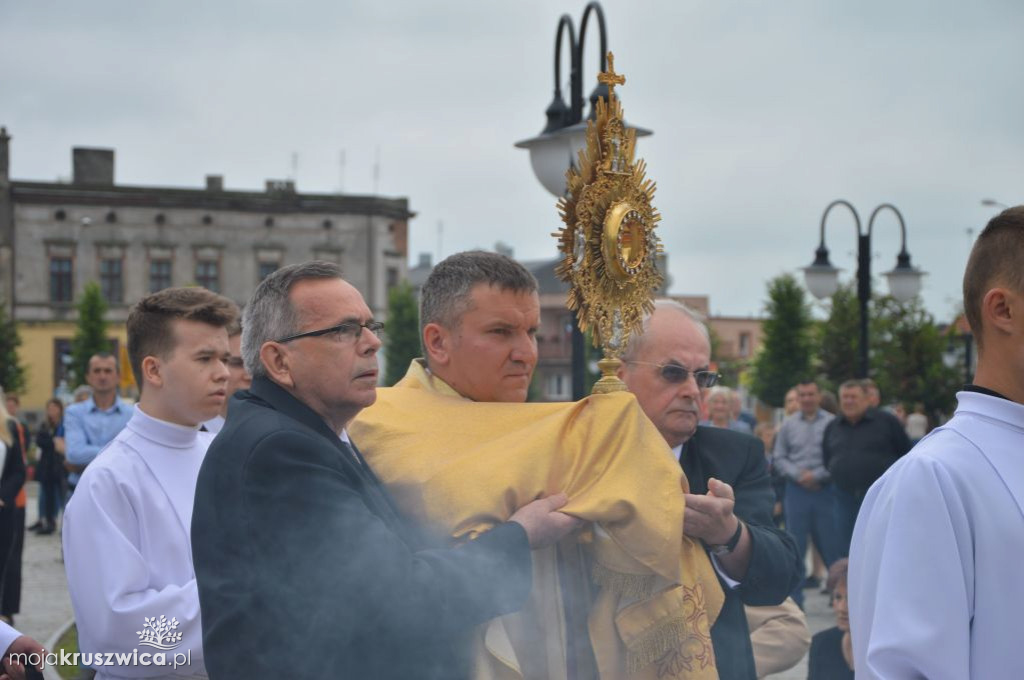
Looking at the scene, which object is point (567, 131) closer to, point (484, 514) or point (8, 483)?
point (8, 483)

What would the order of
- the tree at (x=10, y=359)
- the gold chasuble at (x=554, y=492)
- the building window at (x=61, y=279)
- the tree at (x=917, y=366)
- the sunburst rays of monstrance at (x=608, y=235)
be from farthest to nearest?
the building window at (x=61, y=279), the tree at (x=10, y=359), the tree at (x=917, y=366), the sunburst rays of monstrance at (x=608, y=235), the gold chasuble at (x=554, y=492)

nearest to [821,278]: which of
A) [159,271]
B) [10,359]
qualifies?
[10,359]

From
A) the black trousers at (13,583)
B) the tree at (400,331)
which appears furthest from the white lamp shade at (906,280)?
the tree at (400,331)

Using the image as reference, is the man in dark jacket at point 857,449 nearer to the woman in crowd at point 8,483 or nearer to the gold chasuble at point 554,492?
the woman in crowd at point 8,483

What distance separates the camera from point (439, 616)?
2.60 m

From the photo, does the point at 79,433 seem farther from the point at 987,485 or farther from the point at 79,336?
the point at 79,336

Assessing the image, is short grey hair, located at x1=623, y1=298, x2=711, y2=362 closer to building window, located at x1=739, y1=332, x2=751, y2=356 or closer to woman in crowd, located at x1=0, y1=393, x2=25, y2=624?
woman in crowd, located at x1=0, y1=393, x2=25, y2=624

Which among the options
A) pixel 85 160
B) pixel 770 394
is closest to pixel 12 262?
pixel 85 160

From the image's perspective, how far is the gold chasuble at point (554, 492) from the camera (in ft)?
9.37

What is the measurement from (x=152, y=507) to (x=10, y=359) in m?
47.0

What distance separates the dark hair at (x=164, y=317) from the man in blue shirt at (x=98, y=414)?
191 inches

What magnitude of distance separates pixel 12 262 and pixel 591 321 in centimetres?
5499

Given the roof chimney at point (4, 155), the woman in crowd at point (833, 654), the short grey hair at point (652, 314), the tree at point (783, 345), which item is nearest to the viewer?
the short grey hair at point (652, 314)

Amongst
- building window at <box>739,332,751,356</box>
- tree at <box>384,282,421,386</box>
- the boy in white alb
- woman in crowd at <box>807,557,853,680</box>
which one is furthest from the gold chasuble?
building window at <box>739,332,751,356</box>
